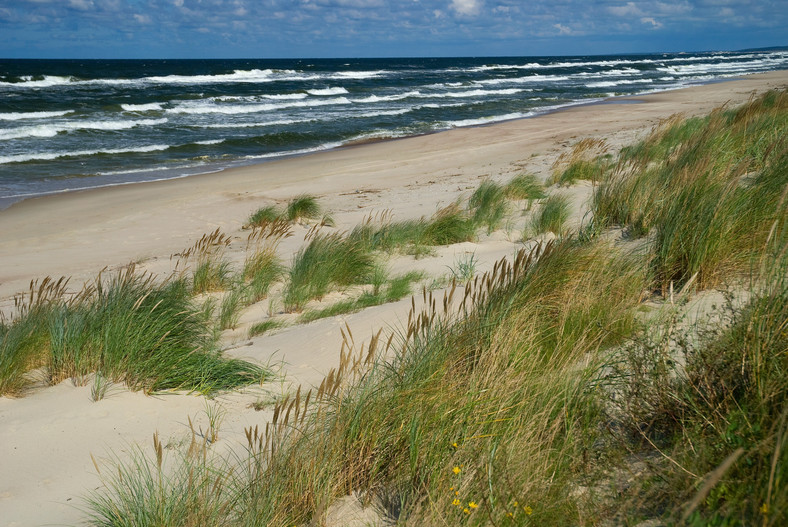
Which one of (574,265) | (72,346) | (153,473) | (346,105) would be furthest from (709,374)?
(346,105)

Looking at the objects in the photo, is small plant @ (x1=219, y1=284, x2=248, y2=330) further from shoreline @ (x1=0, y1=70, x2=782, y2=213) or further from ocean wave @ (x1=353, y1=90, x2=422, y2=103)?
ocean wave @ (x1=353, y1=90, x2=422, y2=103)

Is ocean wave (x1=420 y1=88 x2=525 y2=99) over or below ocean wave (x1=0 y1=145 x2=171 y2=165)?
over

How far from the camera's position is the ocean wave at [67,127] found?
→ 69.6ft

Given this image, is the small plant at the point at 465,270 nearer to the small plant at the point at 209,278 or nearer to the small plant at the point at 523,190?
the small plant at the point at 209,278

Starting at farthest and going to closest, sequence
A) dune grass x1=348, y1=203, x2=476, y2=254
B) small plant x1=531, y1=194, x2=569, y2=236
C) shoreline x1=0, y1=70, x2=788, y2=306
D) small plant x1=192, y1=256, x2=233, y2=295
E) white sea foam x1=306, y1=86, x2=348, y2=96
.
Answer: white sea foam x1=306, y1=86, x2=348, y2=96 < shoreline x1=0, y1=70, x2=788, y2=306 < dune grass x1=348, y1=203, x2=476, y2=254 < small plant x1=531, y1=194, x2=569, y2=236 < small plant x1=192, y1=256, x2=233, y2=295

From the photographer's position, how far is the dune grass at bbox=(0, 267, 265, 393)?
385cm

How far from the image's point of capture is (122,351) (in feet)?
12.9

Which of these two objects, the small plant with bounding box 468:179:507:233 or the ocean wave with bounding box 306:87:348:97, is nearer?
the small plant with bounding box 468:179:507:233

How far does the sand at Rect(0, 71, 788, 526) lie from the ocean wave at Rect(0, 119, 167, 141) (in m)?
9.67

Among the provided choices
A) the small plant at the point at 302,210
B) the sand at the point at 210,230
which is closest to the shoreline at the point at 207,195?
the sand at the point at 210,230

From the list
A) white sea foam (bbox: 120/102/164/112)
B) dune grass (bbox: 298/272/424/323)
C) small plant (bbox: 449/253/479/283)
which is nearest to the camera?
dune grass (bbox: 298/272/424/323)

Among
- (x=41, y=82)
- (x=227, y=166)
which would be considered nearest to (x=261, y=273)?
(x=227, y=166)

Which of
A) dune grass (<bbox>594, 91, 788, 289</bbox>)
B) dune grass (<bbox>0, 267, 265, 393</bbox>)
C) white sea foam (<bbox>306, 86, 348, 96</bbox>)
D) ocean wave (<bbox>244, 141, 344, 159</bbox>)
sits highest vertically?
white sea foam (<bbox>306, 86, 348, 96</bbox>)

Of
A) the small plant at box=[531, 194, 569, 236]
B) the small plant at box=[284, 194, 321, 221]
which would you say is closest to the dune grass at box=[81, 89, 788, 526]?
the small plant at box=[531, 194, 569, 236]
